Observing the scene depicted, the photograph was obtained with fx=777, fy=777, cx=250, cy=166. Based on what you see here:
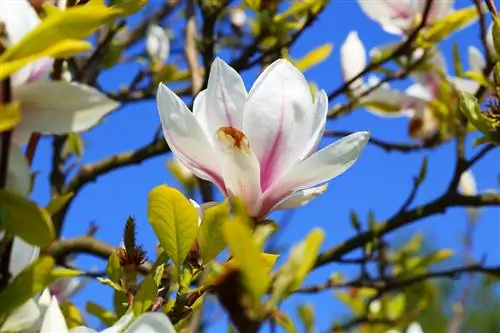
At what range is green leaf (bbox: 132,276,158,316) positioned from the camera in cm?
51

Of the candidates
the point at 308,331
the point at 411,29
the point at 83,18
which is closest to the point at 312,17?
the point at 411,29

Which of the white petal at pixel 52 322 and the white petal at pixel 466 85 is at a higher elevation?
the white petal at pixel 52 322

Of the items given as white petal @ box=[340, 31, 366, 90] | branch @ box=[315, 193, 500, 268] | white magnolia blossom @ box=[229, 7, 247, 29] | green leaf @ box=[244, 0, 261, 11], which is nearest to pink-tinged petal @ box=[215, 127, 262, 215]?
green leaf @ box=[244, 0, 261, 11]

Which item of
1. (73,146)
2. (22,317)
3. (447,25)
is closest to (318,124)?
(22,317)

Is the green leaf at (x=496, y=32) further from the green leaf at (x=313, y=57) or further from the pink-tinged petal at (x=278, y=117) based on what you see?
the green leaf at (x=313, y=57)

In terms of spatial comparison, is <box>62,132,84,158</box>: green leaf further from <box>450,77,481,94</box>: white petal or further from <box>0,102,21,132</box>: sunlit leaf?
<box>0,102,21,132</box>: sunlit leaf

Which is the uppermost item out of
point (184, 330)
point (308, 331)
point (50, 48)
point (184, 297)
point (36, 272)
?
point (50, 48)

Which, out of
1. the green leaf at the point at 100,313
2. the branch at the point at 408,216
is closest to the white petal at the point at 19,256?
the green leaf at the point at 100,313

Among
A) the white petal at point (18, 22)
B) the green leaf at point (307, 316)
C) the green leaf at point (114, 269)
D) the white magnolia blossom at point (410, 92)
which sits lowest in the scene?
the green leaf at point (307, 316)

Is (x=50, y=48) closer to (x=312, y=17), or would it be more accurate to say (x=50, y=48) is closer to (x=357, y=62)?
(x=312, y=17)

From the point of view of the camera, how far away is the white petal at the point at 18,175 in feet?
1.21

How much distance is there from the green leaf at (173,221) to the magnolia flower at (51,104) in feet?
0.38

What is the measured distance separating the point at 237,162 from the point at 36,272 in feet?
0.61

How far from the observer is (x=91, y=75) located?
1.31 m
